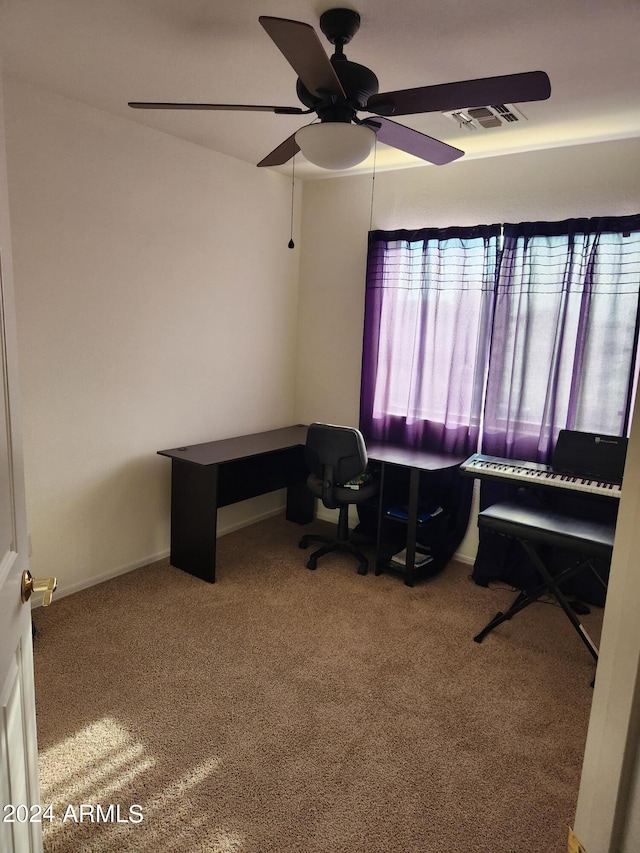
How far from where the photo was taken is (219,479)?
3520mm

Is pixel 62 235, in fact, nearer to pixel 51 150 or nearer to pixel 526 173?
pixel 51 150

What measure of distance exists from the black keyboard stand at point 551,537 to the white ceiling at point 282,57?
1924 millimetres

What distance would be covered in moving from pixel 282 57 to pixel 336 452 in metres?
1.95

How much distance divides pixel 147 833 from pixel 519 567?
8.06 feet

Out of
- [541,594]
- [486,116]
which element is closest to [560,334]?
[486,116]

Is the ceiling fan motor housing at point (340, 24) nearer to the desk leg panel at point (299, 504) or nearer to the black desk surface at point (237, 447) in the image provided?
the black desk surface at point (237, 447)

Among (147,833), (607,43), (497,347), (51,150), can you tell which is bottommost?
(147,833)

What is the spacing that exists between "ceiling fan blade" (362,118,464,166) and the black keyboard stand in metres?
1.67

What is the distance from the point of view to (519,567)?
134 inches

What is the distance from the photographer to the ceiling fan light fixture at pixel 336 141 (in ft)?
5.90

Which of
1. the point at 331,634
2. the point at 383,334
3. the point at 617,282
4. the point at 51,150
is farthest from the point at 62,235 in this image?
the point at 617,282

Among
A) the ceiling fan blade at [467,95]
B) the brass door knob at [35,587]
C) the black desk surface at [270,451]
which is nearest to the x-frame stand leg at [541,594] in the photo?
the black desk surface at [270,451]

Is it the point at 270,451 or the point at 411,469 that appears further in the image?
the point at 270,451

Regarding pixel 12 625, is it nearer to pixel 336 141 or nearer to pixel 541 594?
pixel 336 141
